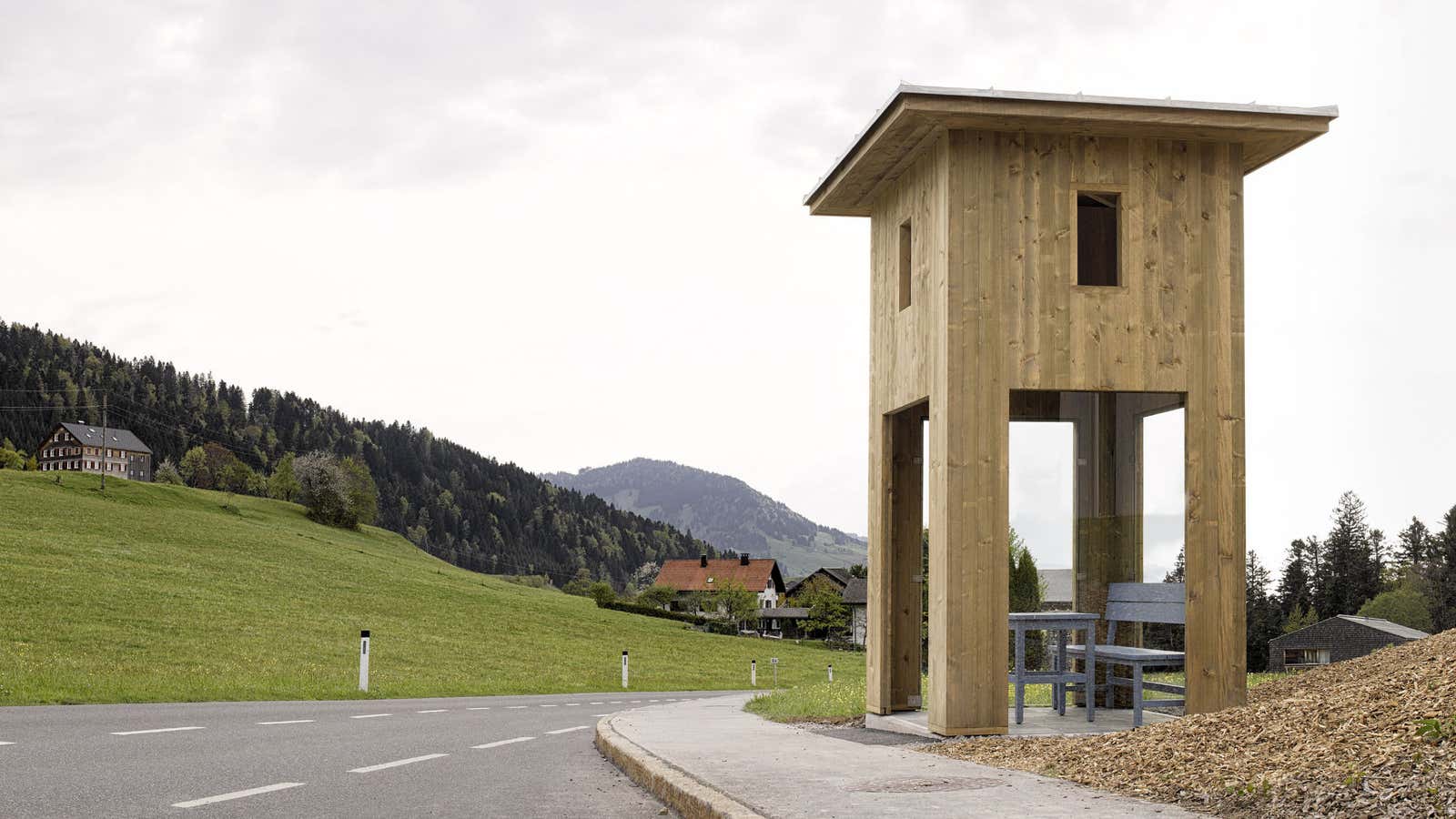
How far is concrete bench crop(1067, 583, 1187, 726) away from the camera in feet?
36.2

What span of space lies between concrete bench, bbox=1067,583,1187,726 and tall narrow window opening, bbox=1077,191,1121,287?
111 inches

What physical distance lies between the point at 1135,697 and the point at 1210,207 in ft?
14.4

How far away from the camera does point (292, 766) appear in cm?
892

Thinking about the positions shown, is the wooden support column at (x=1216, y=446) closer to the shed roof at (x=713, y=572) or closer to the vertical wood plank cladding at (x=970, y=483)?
the vertical wood plank cladding at (x=970, y=483)

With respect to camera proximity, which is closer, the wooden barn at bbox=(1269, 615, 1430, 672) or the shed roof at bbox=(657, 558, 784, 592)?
the wooden barn at bbox=(1269, 615, 1430, 672)

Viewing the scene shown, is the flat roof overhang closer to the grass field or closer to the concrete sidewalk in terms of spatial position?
the grass field

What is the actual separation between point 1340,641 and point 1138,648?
15.0 metres

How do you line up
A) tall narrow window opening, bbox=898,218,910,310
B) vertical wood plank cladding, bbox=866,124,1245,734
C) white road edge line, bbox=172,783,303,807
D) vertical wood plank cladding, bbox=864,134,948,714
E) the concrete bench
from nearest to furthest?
white road edge line, bbox=172,783,303,807 → vertical wood plank cladding, bbox=866,124,1245,734 → the concrete bench → vertical wood plank cladding, bbox=864,134,948,714 → tall narrow window opening, bbox=898,218,910,310

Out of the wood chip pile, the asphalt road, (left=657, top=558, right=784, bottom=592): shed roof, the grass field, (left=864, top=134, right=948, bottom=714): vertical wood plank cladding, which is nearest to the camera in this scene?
the wood chip pile

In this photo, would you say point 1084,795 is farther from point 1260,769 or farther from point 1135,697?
point 1135,697

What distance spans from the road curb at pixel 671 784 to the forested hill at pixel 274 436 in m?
164

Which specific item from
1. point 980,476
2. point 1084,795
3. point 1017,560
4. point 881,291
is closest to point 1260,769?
point 1084,795

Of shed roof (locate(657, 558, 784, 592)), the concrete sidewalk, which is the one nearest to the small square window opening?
the concrete sidewalk

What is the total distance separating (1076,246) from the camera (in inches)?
446
